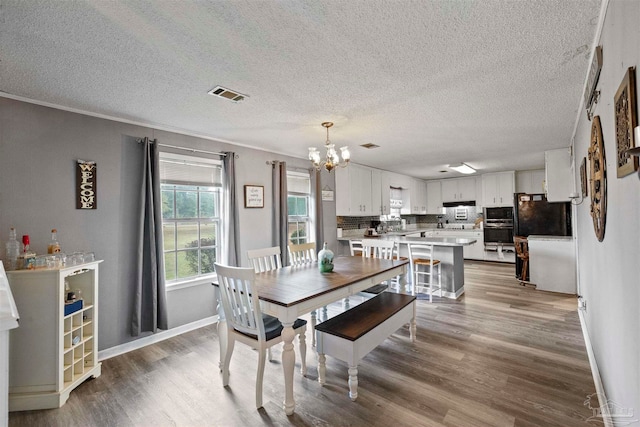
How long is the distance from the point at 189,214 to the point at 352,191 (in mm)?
3039

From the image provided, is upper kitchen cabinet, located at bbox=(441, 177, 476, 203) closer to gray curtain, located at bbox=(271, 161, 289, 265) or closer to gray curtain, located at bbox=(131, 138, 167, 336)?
gray curtain, located at bbox=(271, 161, 289, 265)

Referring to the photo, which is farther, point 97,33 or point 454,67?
point 454,67

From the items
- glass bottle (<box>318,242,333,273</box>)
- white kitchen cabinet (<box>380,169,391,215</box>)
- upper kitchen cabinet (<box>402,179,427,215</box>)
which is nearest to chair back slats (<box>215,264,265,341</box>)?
glass bottle (<box>318,242,333,273</box>)

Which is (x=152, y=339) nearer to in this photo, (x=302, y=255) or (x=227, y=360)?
(x=227, y=360)

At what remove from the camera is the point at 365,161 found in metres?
5.50

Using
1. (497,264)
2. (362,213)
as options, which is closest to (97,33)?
(362,213)

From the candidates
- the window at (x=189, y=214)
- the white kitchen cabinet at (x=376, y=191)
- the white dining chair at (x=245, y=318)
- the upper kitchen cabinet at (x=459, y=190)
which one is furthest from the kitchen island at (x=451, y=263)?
the upper kitchen cabinet at (x=459, y=190)

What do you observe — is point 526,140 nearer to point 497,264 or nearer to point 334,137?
point 334,137

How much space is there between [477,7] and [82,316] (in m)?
3.52

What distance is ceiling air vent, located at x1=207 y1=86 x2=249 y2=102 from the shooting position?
230 cm

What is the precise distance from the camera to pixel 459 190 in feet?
26.2

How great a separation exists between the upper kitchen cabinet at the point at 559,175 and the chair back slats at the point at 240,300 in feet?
16.2

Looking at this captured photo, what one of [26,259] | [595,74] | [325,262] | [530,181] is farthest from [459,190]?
[26,259]

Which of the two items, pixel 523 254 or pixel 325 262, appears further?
pixel 523 254
